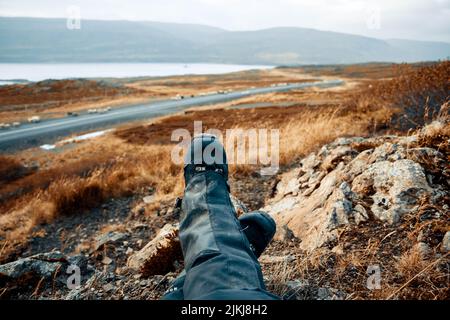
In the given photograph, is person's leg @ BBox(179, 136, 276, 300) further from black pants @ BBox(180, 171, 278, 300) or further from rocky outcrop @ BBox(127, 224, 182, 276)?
rocky outcrop @ BBox(127, 224, 182, 276)

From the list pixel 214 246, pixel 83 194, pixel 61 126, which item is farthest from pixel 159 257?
pixel 61 126

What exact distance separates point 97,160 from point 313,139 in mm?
8750

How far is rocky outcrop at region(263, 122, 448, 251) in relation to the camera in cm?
311

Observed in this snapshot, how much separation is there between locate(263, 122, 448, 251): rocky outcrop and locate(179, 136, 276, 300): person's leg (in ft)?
4.20

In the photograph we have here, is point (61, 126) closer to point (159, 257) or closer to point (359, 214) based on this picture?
point (159, 257)

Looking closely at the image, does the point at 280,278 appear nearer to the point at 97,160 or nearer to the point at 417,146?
the point at 417,146

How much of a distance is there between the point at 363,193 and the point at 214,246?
91.9 inches

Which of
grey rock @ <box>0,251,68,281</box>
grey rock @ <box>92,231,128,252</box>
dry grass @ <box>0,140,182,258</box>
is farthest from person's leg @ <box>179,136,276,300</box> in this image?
dry grass @ <box>0,140,182,258</box>

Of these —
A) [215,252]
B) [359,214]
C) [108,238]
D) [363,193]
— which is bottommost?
[108,238]

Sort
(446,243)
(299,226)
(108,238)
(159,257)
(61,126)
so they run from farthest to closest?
(61,126) < (108,238) < (299,226) < (159,257) < (446,243)

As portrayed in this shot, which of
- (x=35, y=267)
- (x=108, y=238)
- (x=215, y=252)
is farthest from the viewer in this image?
(x=108, y=238)

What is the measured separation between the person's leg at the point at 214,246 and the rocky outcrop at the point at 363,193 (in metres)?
1.28

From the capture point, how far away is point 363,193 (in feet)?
11.7

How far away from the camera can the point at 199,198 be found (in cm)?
238
